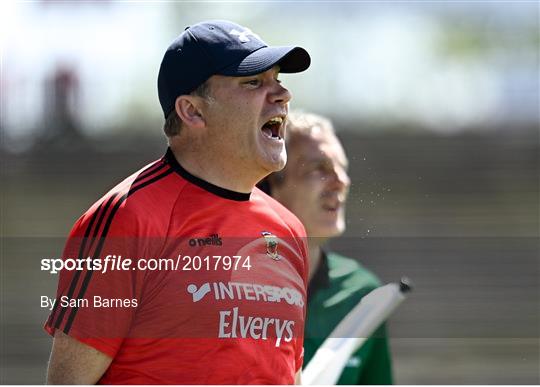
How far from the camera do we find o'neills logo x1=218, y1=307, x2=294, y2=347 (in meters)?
1.87

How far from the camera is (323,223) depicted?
9.21 feet

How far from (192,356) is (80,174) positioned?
6964 millimetres

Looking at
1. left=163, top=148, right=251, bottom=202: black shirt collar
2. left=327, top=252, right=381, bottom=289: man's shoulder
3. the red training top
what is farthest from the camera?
left=327, top=252, right=381, bottom=289: man's shoulder

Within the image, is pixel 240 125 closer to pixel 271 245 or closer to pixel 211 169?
pixel 211 169

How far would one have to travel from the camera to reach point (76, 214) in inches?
325

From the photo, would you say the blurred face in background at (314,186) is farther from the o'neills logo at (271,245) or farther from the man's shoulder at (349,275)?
the o'neills logo at (271,245)

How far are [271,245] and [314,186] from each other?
0.85 metres

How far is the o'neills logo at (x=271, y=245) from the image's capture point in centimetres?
199

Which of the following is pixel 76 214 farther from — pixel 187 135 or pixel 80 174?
pixel 187 135

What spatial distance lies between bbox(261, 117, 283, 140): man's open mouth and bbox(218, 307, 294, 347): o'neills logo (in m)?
0.37

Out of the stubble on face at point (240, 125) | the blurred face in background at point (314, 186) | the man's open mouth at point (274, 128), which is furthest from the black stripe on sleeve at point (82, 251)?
the blurred face in background at point (314, 186)

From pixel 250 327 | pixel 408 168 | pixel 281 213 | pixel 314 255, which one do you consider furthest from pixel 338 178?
pixel 408 168

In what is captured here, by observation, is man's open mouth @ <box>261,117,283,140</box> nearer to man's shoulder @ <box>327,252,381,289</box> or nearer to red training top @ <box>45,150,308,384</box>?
red training top @ <box>45,150,308,384</box>

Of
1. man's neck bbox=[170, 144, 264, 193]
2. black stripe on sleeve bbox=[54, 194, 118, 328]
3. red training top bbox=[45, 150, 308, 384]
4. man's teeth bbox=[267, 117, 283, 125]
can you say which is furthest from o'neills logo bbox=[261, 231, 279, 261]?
black stripe on sleeve bbox=[54, 194, 118, 328]
